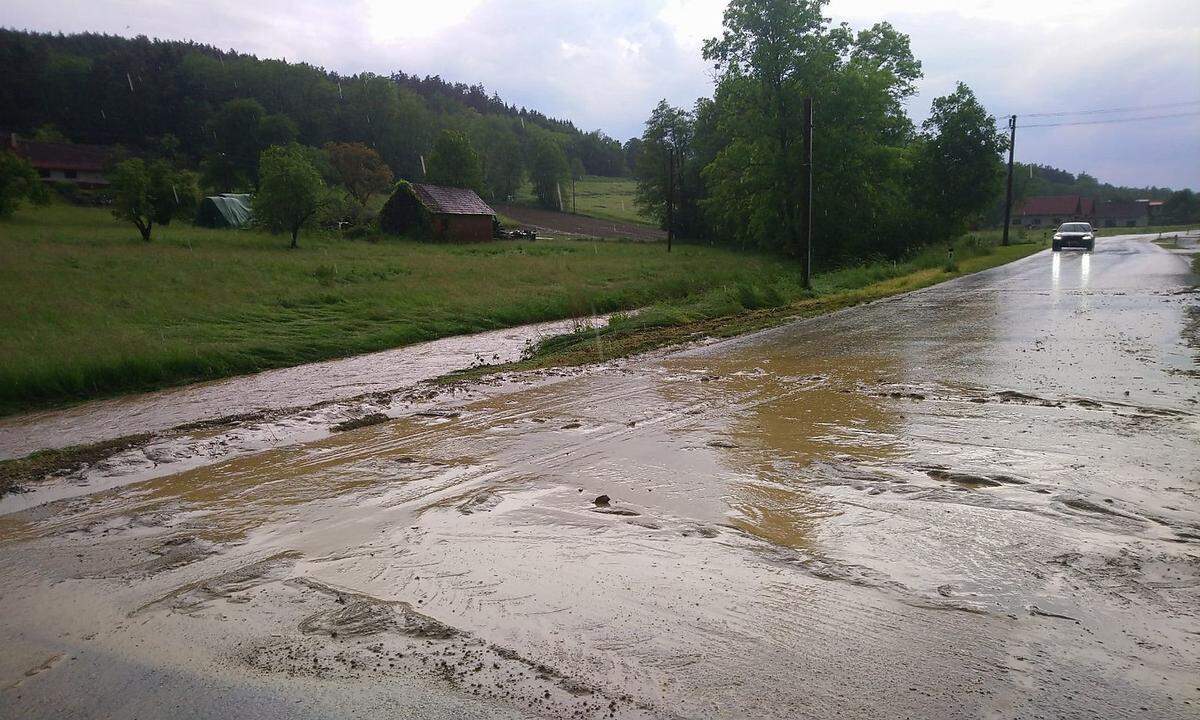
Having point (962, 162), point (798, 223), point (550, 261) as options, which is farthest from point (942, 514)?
point (962, 162)

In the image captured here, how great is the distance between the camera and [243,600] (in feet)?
14.3

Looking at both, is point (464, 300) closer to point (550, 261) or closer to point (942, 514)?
point (550, 261)

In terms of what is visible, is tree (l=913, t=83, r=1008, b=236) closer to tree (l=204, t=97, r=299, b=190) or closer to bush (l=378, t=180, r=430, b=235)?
bush (l=378, t=180, r=430, b=235)

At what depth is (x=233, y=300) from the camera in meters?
18.0

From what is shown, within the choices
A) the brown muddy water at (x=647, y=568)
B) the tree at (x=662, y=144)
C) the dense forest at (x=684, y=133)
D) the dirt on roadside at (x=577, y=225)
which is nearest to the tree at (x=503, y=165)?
the dense forest at (x=684, y=133)

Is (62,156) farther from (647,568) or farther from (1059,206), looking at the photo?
(1059,206)

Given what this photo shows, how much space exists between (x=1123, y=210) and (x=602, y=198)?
267 ft

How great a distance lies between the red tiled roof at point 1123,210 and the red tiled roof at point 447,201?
10588cm

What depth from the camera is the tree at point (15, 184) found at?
36500 mm

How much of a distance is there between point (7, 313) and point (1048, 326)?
19.5 meters

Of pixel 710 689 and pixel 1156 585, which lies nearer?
pixel 710 689

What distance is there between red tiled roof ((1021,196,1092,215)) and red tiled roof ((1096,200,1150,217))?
263 inches

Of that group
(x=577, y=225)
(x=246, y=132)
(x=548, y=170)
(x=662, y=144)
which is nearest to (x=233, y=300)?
(x=662, y=144)

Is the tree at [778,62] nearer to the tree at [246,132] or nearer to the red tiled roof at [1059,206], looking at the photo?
the tree at [246,132]
